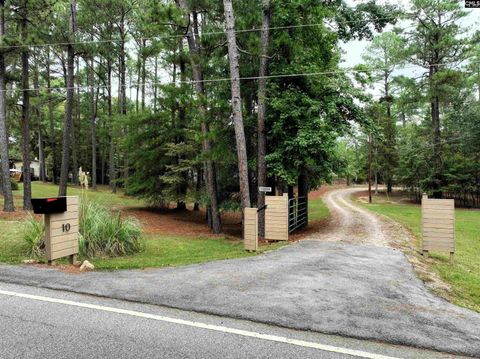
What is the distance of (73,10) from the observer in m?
13.9

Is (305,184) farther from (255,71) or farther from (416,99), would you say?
(416,99)

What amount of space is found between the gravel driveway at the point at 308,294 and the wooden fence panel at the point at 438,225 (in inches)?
69.5

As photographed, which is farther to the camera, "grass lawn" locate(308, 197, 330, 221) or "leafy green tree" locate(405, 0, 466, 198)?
"leafy green tree" locate(405, 0, 466, 198)

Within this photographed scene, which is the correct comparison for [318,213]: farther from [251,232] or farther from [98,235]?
[98,235]

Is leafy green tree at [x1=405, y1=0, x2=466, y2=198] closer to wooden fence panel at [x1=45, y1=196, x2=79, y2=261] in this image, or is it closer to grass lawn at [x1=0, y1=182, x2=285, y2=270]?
grass lawn at [x1=0, y1=182, x2=285, y2=270]

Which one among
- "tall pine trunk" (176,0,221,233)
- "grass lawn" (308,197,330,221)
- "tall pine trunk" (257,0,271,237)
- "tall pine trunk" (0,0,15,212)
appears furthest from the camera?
"grass lawn" (308,197,330,221)

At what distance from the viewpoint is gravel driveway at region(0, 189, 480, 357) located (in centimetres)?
352

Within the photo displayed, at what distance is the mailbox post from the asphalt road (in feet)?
6.22

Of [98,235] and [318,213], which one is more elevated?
[98,235]

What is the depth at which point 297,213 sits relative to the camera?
47.7ft

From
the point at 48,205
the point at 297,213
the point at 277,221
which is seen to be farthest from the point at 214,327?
the point at 297,213

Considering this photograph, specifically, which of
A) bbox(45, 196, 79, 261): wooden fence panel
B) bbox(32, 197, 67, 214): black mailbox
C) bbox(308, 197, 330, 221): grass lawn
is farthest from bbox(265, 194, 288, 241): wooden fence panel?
bbox(308, 197, 330, 221): grass lawn

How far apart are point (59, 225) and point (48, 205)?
45cm

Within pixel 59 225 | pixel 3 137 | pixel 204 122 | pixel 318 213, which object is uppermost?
pixel 204 122
